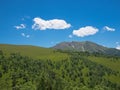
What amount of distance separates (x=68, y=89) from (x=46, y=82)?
48.6 metres

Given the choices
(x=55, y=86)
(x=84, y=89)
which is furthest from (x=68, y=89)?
(x=55, y=86)

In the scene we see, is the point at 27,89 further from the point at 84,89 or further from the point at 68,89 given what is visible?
the point at 84,89

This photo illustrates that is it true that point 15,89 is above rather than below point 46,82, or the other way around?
below

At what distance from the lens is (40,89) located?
143750 mm

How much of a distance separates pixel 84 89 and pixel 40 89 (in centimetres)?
6394

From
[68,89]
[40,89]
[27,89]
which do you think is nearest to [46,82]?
[40,89]

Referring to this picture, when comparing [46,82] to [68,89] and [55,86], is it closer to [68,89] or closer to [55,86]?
[55,86]

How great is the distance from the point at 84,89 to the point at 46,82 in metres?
59.2

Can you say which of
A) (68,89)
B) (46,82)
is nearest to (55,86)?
(46,82)

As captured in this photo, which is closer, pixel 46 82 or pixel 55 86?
pixel 46 82

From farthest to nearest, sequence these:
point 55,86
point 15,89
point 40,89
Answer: point 15,89 < point 55,86 < point 40,89

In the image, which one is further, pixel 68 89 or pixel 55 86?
pixel 68 89

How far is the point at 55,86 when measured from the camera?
160 meters

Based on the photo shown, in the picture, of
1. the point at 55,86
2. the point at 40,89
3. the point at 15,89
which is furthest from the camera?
Result: the point at 15,89
